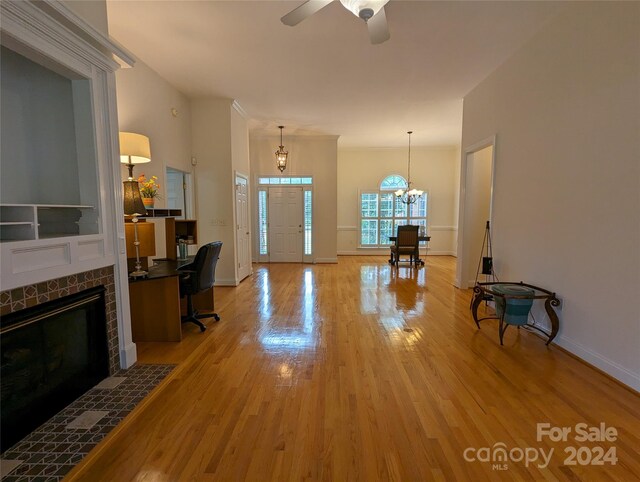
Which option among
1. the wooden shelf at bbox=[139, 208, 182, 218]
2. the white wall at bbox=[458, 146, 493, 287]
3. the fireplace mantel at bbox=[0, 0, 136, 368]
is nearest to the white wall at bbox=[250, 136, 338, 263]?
the white wall at bbox=[458, 146, 493, 287]

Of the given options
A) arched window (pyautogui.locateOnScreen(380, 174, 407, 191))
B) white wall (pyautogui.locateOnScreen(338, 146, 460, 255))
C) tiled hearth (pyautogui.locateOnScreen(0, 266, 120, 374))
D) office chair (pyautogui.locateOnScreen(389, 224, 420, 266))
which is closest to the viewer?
tiled hearth (pyautogui.locateOnScreen(0, 266, 120, 374))

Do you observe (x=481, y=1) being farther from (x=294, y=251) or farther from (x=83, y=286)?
(x=294, y=251)

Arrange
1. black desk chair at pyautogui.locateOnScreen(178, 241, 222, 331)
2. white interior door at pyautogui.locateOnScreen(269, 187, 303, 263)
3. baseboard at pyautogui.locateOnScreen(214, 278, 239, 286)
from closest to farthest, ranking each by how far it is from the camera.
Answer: black desk chair at pyautogui.locateOnScreen(178, 241, 222, 331), baseboard at pyautogui.locateOnScreen(214, 278, 239, 286), white interior door at pyautogui.locateOnScreen(269, 187, 303, 263)

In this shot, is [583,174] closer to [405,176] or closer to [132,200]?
[132,200]

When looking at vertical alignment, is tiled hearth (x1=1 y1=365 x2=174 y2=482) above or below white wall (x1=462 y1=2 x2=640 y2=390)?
below

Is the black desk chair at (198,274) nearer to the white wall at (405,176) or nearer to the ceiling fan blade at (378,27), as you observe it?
the ceiling fan blade at (378,27)

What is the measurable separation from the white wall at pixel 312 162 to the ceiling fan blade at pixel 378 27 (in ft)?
16.3

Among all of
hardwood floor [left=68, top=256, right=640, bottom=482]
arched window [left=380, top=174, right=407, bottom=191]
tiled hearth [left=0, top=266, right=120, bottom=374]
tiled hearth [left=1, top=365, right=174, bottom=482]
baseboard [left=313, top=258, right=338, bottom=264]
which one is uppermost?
arched window [left=380, top=174, right=407, bottom=191]

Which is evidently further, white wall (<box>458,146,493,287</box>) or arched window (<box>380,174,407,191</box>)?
arched window (<box>380,174,407,191</box>)

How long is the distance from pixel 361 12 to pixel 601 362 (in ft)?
10.4

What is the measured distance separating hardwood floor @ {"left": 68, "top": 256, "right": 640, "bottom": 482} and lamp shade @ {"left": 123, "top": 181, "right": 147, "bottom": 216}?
130 cm

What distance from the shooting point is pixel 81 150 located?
2.06 meters

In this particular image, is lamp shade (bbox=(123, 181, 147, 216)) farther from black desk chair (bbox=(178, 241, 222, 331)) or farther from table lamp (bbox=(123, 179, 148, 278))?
black desk chair (bbox=(178, 241, 222, 331))

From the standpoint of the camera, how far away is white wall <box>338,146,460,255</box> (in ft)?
28.2
